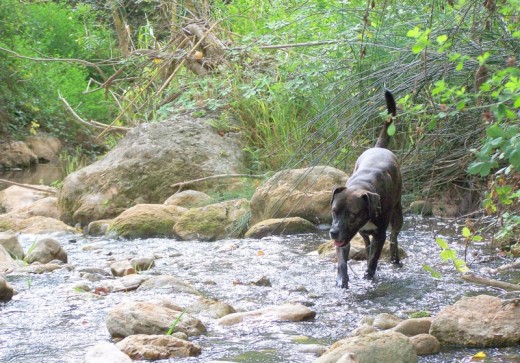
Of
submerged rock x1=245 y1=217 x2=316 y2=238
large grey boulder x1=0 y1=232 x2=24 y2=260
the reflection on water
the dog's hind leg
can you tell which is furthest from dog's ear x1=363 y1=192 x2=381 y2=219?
the reflection on water

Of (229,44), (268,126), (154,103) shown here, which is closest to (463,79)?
(268,126)

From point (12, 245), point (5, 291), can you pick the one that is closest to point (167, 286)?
point (5, 291)

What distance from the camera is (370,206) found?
19.4 feet

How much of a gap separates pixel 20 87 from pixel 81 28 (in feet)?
26.2

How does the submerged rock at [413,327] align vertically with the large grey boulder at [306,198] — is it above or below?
above

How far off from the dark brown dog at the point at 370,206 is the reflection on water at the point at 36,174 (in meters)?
11.1

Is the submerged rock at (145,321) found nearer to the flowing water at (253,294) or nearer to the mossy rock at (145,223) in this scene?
the flowing water at (253,294)

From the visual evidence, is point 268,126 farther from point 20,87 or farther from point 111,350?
point 20,87

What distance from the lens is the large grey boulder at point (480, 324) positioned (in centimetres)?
436

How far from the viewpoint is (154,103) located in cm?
1302

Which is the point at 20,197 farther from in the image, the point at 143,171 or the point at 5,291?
the point at 5,291

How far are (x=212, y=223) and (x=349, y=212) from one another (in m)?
3.50

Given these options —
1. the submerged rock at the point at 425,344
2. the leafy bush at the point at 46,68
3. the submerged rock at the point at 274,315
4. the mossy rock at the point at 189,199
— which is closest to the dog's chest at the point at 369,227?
the submerged rock at the point at 274,315

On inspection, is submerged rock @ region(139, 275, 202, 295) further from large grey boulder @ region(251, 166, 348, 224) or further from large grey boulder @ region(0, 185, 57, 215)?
large grey boulder @ region(0, 185, 57, 215)
